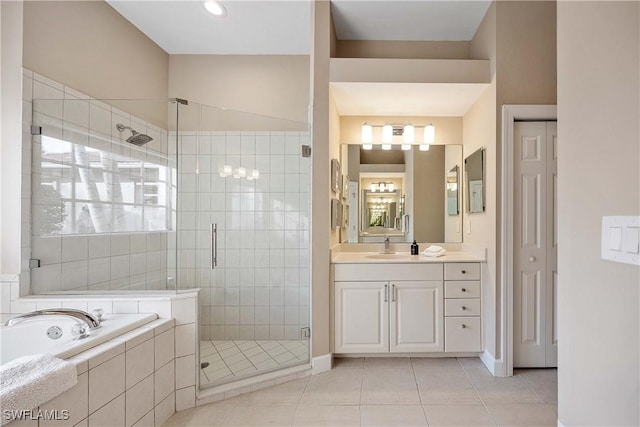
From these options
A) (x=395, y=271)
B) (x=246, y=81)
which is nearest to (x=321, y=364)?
(x=395, y=271)

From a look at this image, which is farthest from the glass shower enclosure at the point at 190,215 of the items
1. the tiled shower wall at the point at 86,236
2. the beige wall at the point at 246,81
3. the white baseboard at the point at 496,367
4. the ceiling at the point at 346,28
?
the white baseboard at the point at 496,367

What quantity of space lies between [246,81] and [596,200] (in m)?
3.08

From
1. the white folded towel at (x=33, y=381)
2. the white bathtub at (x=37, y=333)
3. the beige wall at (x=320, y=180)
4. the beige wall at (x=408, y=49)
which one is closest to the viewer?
the white folded towel at (x=33, y=381)

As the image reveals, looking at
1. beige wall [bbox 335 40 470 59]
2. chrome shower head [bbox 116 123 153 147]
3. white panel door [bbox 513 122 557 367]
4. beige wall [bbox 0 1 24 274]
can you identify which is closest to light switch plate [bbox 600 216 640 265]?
white panel door [bbox 513 122 557 367]

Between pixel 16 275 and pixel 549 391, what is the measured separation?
3.59m

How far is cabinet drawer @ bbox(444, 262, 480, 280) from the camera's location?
2461 mm

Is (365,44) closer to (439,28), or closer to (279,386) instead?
(439,28)

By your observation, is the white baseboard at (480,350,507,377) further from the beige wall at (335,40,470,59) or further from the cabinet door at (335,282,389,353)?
the beige wall at (335,40,470,59)

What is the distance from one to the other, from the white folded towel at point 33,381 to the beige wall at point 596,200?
1951 millimetres

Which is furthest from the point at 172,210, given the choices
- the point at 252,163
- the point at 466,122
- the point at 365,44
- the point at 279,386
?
the point at 466,122

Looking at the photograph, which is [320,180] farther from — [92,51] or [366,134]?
[92,51]

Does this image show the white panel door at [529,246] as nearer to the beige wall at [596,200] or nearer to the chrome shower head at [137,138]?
→ the beige wall at [596,200]

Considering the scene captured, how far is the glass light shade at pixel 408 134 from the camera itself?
3016 millimetres

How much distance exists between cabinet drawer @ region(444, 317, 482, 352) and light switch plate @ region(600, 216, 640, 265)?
171 centimetres
